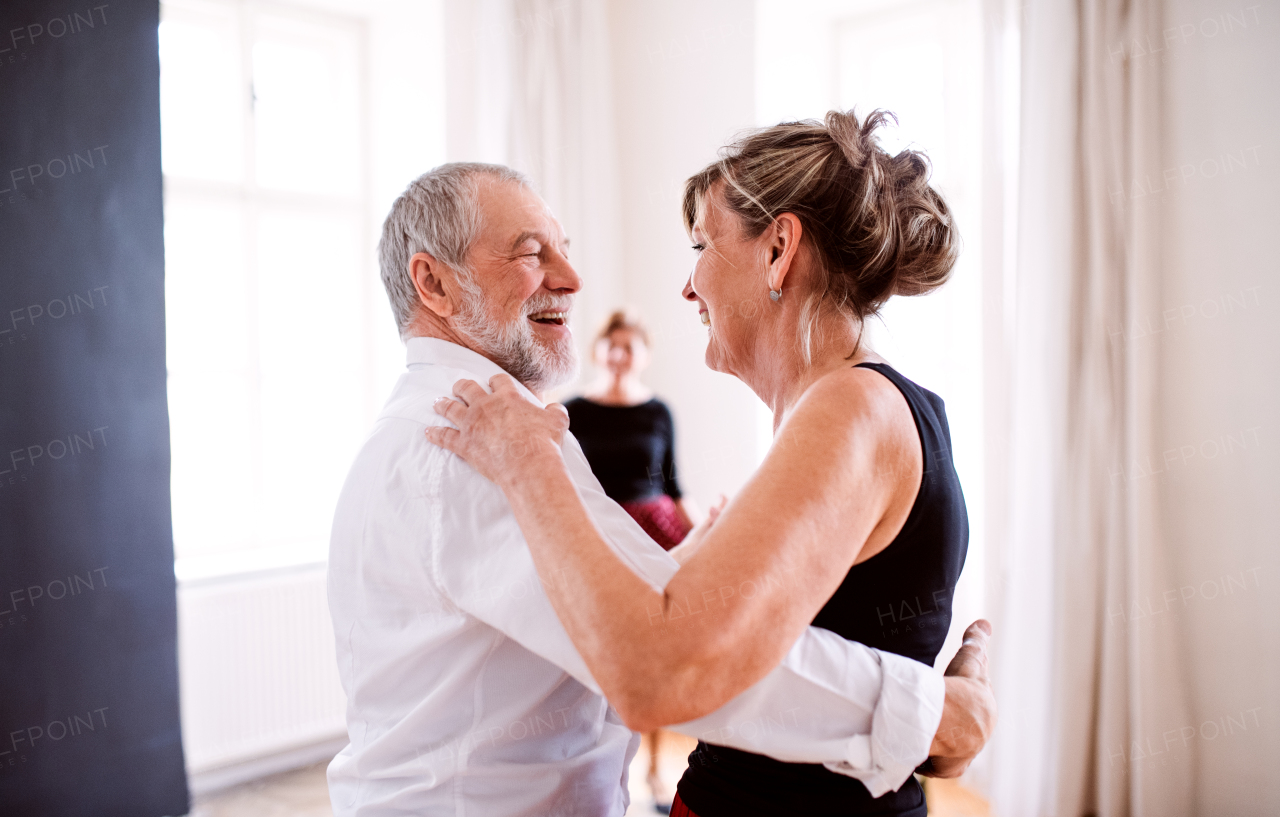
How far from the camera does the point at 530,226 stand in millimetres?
1364

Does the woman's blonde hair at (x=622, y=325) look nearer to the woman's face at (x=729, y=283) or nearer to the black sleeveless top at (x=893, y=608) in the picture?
the woman's face at (x=729, y=283)

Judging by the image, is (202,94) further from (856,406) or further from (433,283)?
(856,406)

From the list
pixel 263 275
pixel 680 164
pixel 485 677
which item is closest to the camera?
pixel 485 677

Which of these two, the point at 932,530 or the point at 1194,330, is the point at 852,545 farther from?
the point at 1194,330

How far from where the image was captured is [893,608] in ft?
3.43

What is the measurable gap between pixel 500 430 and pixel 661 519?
245cm

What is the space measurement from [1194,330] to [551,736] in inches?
104

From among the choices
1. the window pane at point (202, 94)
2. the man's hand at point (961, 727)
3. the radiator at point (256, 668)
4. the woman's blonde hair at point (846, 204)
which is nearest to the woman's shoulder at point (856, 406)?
the woman's blonde hair at point (846, 204)

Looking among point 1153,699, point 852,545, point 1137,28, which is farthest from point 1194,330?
point 852,545

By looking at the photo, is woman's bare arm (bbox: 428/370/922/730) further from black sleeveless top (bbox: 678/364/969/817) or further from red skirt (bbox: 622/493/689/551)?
red skirt (bbox: 622/493/689/551)

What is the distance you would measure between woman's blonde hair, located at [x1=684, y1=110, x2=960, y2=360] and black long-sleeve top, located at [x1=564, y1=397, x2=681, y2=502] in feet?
7.51

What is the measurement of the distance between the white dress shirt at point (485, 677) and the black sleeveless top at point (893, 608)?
6 cm

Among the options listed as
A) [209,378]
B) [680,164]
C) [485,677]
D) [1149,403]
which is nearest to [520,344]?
[485,677]

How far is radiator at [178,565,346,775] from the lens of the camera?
3.14 metres
